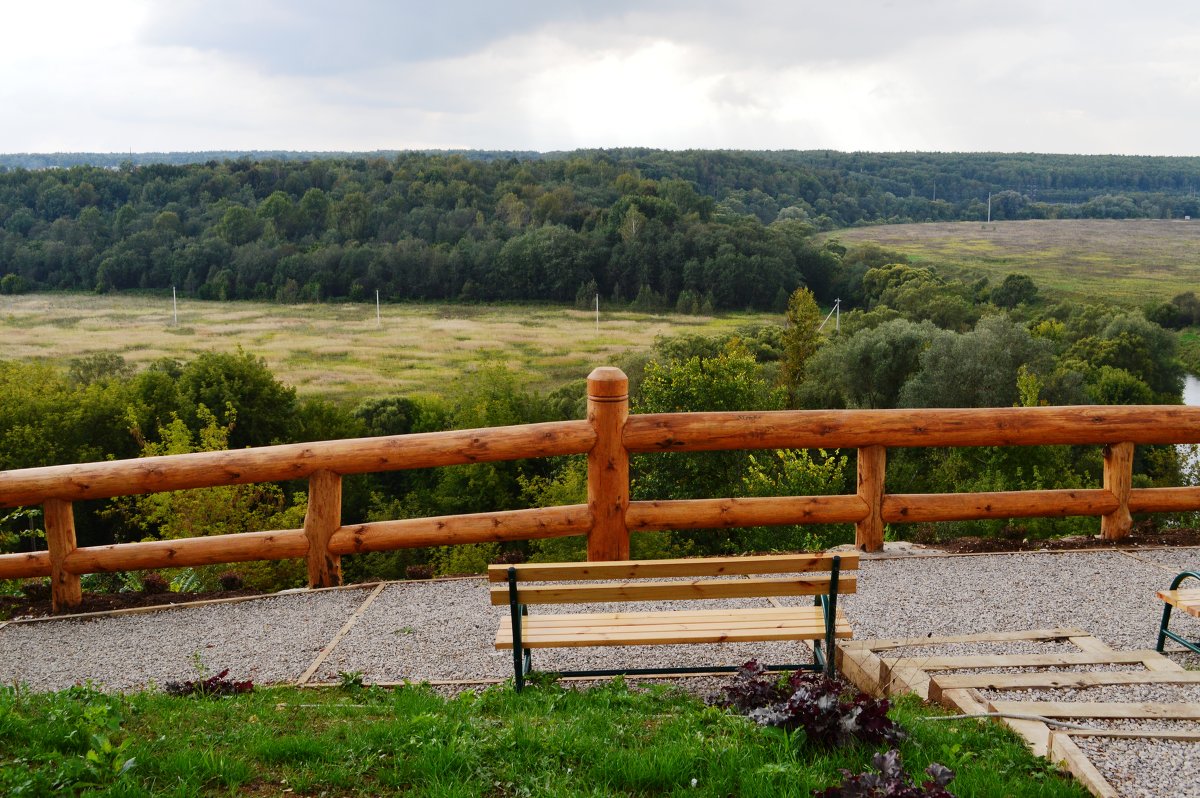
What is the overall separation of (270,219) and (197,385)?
4984cm

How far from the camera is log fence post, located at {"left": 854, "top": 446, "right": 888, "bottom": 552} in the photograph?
6957mm

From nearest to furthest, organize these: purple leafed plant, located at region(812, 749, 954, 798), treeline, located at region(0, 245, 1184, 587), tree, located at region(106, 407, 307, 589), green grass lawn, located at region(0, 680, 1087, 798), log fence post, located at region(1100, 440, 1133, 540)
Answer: purple leafed plant, located at region(812, 749, 954, 798)
green grass lawn, located at region(0, 680, 1087, 798)
log fence post, located at region(1100, 440, 1133, 540)
tree, located at region(106, 407, 307, 589)
treeline, located at region(0, 245, 1184, 587)

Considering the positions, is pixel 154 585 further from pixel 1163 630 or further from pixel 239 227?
pixel 239 227

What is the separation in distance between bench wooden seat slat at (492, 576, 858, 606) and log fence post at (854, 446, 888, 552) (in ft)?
8.68

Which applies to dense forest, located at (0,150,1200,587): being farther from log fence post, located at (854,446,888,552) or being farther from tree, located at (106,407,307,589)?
log fence post, located at (854,446,888,552)

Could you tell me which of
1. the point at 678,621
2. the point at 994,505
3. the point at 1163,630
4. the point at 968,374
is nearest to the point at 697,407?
the point at 968,374

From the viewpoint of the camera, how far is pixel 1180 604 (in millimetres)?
4797

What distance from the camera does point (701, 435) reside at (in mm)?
6715

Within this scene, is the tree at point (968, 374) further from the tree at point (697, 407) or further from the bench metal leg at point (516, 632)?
the bench metal leg at point (516, 632)

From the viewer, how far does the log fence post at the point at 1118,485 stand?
7.27m

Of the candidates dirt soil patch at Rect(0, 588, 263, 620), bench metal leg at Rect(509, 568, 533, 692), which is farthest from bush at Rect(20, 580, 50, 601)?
bench metal leg at Rect(509, 568, 533, 692)

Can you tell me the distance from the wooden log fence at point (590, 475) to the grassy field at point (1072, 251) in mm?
67242

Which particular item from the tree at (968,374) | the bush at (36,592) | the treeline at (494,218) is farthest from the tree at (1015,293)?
the bush at (36,592)

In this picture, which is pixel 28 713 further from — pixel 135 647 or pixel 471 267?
pixel 471 267
